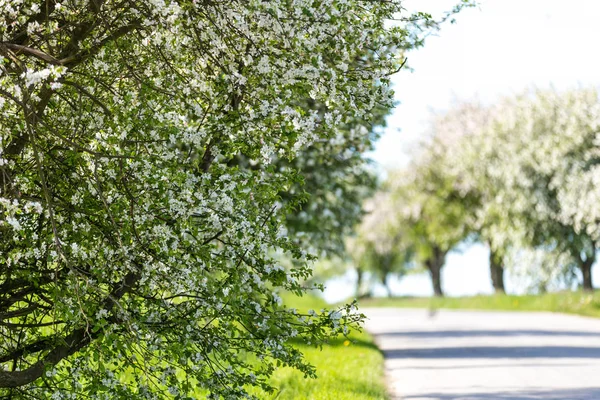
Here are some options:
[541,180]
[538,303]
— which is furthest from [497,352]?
[541,180]

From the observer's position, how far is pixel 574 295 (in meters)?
33.5

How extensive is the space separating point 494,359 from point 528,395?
4900 mm

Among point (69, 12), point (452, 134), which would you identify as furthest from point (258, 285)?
point (452, 134)

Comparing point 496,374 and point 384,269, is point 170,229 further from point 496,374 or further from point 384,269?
point 384,269

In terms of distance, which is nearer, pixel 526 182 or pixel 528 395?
pixel 528 395

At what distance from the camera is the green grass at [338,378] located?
36.5 ft

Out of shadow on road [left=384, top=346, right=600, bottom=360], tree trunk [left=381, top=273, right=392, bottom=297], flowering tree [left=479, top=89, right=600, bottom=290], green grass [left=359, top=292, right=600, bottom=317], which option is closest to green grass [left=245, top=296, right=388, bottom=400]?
shadow on road [left=384, top=346, right=600, bottom=360]

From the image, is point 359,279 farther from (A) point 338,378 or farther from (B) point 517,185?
(A) point 338,378

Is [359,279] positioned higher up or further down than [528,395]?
higher up

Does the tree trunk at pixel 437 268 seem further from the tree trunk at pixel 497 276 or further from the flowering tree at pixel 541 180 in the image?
the flowering tree at pixel 541 180

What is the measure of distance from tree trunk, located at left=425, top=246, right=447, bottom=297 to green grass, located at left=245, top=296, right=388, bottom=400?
130 ft

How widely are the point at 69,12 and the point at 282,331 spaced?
127 inches

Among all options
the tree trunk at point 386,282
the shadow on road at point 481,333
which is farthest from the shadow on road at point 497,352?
the tree trunk at point 386,282

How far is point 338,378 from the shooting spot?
12.9 m
